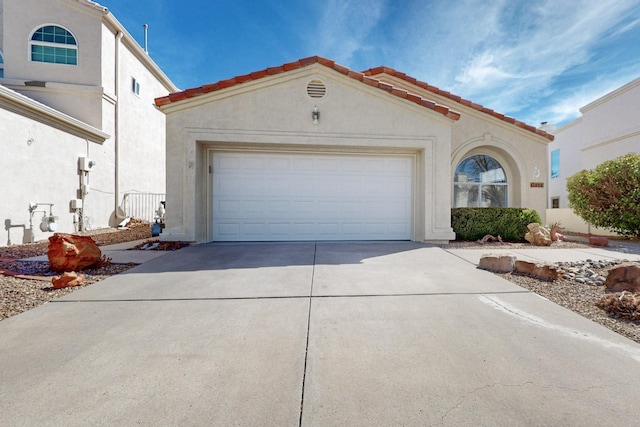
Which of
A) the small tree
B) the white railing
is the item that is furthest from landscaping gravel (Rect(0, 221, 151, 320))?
the small tree

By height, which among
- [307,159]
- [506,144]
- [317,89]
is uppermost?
[317,89]

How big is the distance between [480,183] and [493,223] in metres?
2.32

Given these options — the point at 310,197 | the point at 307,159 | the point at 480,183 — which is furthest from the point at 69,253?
the point at 480,183

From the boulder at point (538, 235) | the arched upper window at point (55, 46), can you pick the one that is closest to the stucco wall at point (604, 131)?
the boulder at point (538, 235)

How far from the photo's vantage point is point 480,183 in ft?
30.5

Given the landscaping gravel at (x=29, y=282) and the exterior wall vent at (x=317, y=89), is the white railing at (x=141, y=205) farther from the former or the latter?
the exterior wall vent at (x=317, y=89)

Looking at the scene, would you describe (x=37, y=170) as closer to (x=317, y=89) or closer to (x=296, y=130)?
(x=296, y=130)

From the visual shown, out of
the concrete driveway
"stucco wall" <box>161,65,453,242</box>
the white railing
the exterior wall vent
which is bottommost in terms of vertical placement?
the concrete driveway

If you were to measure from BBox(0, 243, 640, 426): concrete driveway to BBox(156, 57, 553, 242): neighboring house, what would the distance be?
3.59m

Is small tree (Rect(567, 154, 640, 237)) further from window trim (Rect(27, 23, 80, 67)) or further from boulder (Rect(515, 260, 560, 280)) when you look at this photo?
window trim (Rect(27, 23, 80, 67))

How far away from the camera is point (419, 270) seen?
450 cm

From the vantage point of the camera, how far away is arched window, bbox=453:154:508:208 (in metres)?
9.18

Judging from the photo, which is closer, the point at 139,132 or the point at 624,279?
the point at 624,279

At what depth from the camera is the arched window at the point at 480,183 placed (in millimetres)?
9180
